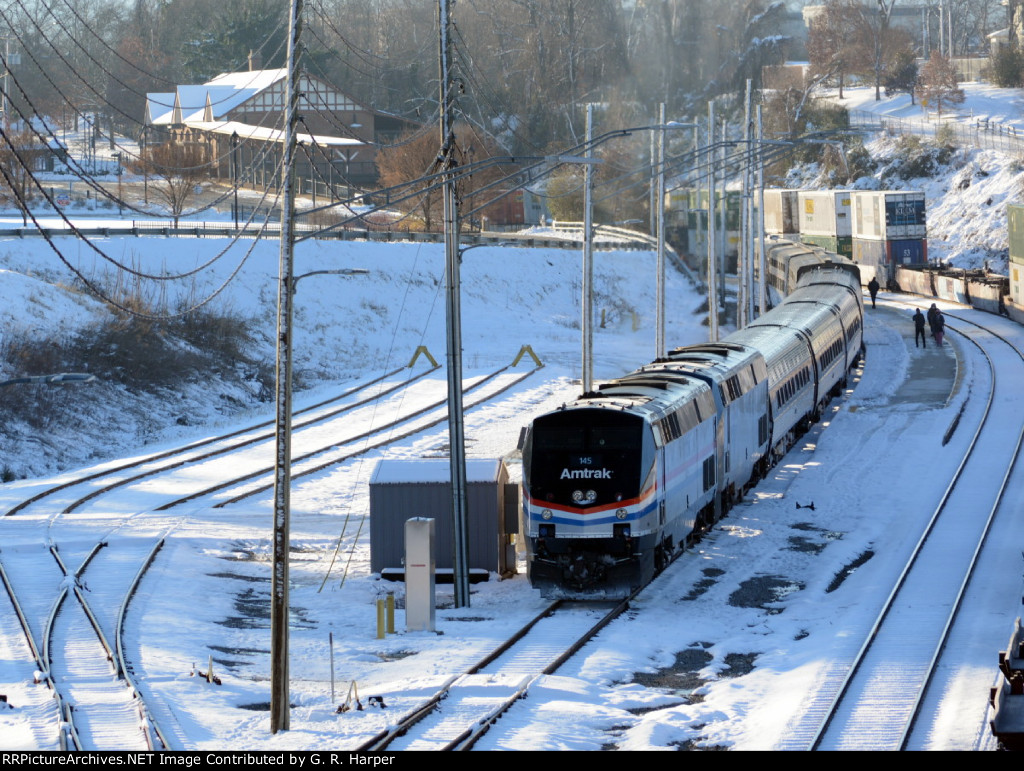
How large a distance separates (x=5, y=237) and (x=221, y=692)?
143ft

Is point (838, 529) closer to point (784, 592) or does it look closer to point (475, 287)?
point (784, 592)

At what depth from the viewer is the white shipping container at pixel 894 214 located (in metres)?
73.7

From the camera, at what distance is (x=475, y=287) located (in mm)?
68250

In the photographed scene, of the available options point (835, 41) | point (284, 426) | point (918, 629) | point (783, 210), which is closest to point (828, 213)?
point (783, 210)

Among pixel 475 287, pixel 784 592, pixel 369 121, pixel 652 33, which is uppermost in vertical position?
pixel 652 33

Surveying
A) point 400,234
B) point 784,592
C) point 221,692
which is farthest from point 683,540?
point 400,234

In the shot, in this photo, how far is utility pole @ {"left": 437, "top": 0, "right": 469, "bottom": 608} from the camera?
22.2 meters

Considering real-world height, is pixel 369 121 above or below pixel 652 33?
below

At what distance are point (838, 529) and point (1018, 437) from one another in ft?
35.0

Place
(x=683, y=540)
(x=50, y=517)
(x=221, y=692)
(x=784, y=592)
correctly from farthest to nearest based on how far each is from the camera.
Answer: (x=50, y=517) → (x=683, y=540) → (x=784, y=592) → (x=221, y=692)

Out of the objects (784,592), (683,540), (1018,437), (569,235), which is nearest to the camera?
(784,592)

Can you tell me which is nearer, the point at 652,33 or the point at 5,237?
the point at 5,237

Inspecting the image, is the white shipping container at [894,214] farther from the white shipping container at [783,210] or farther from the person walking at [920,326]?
the person walking at [920,326]

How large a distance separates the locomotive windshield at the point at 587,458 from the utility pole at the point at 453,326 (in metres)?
1.15
